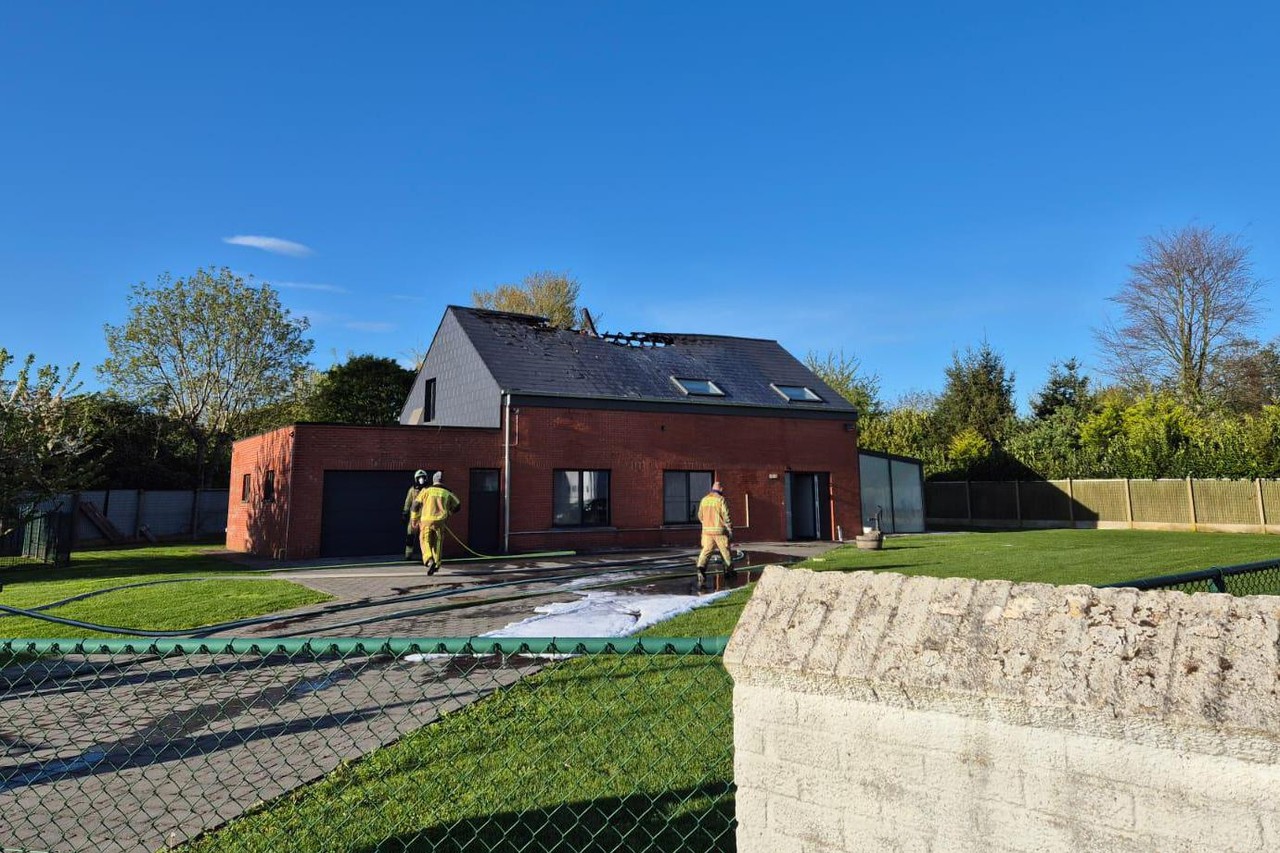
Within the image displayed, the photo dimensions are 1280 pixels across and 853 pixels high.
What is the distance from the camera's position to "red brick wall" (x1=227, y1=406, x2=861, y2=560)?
18047 millimetres

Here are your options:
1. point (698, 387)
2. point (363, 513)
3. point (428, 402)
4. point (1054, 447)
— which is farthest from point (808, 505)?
point (363, 513)

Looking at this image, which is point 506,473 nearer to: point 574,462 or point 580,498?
point 574,462

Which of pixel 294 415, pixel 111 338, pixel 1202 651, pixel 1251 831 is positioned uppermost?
pixel 111 338

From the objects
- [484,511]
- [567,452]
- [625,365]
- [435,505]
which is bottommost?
[484,511]

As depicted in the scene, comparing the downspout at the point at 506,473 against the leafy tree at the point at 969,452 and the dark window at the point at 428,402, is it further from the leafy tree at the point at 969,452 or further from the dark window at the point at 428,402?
the leafy tree at the point at 969,452

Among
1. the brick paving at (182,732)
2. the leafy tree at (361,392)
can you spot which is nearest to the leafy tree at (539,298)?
the leafy tree at (361,392)

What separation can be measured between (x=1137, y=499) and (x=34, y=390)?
103 feet

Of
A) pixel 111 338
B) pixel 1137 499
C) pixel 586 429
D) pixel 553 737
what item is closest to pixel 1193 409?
pixel 1137 499

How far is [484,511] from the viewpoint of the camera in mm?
19719

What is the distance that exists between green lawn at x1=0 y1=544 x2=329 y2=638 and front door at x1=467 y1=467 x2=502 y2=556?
18.4ft

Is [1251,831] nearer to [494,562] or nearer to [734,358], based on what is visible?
[494,562]

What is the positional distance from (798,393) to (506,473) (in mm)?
10562

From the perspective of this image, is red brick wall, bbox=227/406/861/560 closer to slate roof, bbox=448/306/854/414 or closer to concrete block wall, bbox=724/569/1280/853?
slate roof, bbox=448/306/854/414

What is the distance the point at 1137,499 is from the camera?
2494 cm
